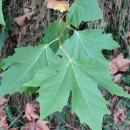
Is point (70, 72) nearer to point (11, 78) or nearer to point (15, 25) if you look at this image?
point (11, 78)

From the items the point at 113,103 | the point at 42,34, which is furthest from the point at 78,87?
the point at 113,103

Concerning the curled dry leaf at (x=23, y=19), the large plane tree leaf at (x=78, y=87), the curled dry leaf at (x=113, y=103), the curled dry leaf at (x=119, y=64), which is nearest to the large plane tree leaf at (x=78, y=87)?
the large plane tree leaf at (x=78, y=87)

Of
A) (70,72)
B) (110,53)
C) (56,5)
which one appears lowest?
(110,53)

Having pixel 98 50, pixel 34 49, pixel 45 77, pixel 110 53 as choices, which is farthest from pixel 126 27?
pixel 45 77

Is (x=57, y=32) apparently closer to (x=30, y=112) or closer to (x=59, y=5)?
(x=59, y=5)

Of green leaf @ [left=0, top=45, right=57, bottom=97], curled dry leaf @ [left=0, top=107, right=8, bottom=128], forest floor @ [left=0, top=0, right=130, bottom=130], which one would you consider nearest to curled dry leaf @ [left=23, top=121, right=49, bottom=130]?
forest floor @ [left=0, top=0, right=130, bottom=130]
